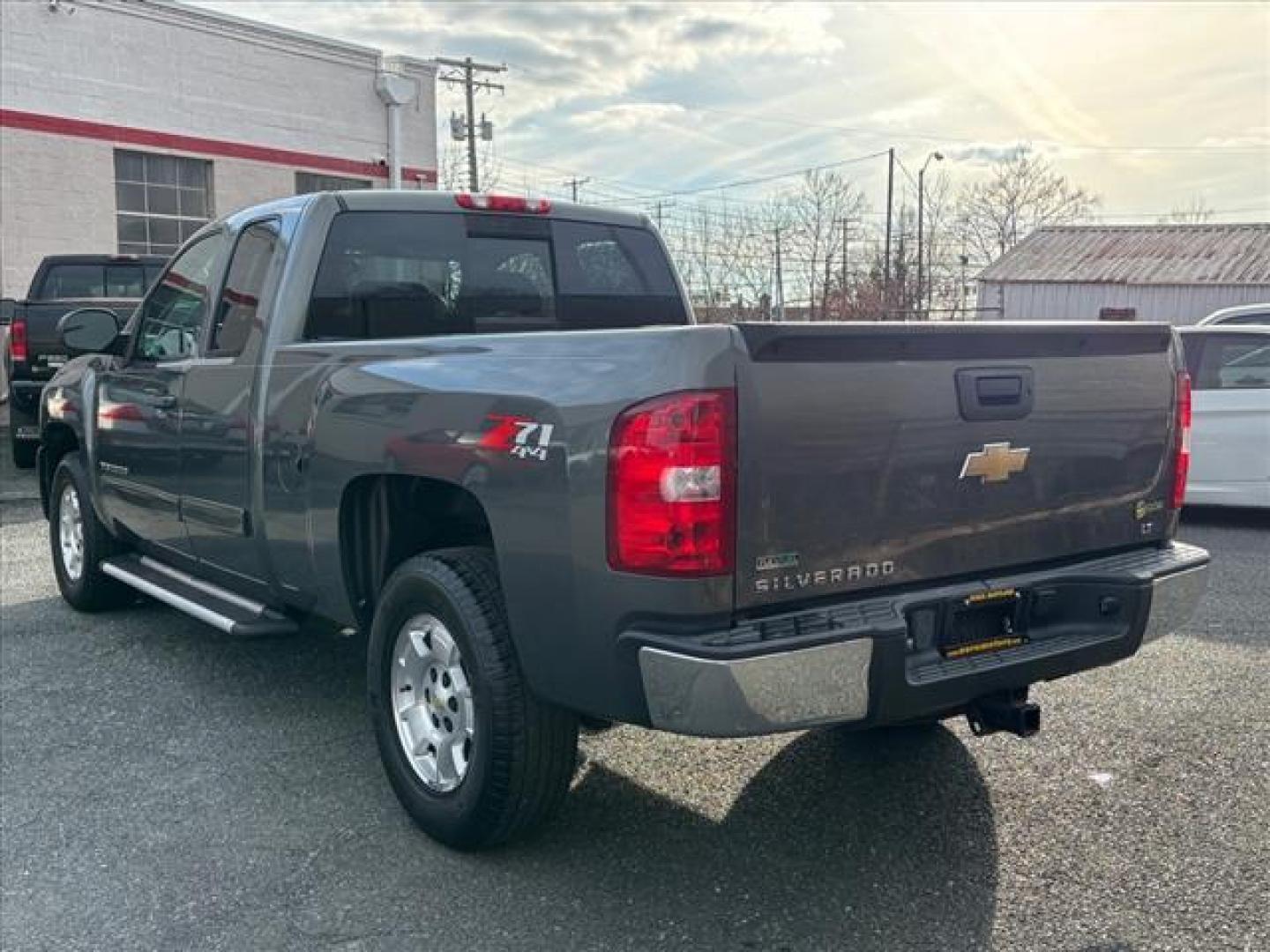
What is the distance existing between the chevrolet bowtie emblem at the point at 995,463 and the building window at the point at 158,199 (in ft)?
58.4

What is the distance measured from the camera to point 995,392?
10.6ft

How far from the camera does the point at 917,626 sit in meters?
3.08

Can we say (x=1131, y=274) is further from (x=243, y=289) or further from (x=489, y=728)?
(x=489, y=728)

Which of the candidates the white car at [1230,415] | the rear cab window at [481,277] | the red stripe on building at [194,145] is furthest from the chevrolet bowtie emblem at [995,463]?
the red stripe on building at [194,145]

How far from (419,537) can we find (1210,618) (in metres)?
4.38

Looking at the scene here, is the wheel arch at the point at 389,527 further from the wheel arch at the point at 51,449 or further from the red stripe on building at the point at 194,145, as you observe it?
the red stripe on building at the point at 194,145

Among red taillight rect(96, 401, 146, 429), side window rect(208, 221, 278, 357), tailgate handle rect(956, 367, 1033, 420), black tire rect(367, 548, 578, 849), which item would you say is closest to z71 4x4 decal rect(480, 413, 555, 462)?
black tire rect(367, 548, 578, 849)

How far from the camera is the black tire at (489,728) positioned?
129 inches

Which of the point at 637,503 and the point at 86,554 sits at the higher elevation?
the point at 637,503

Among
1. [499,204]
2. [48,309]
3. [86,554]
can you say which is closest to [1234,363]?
[499,204]

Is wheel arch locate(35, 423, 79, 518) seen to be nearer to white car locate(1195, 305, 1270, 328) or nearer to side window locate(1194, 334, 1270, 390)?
side window locate(1194, 334, 1270, 390)

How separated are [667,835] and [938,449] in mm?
1504

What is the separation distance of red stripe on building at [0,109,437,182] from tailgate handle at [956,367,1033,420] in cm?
1774

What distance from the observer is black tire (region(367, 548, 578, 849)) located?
327 cm
